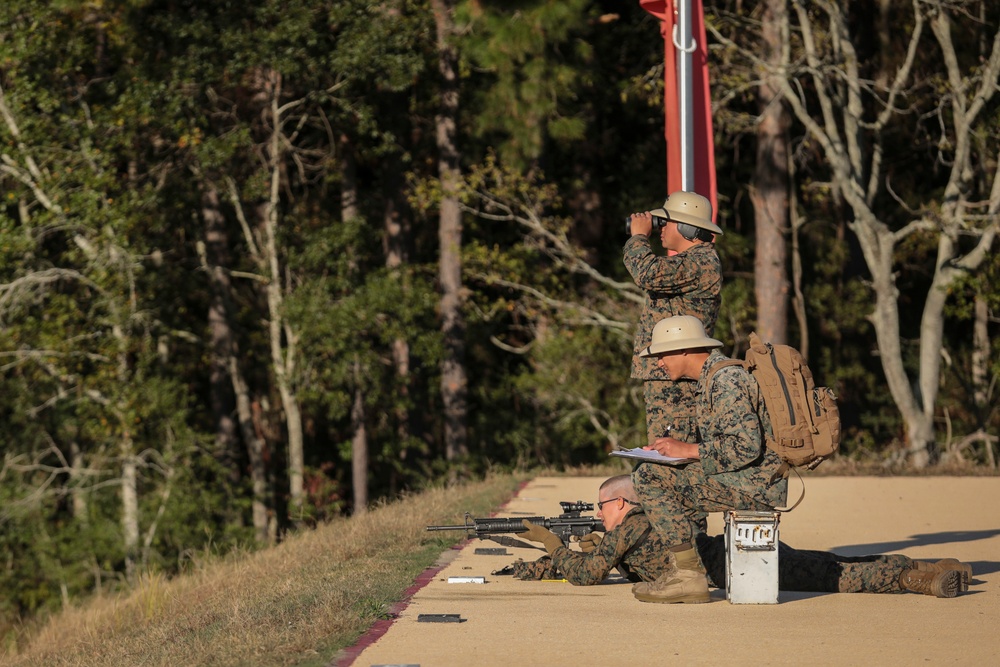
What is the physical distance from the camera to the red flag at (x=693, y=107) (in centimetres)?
1318

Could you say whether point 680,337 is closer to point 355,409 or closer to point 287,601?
point 287,601

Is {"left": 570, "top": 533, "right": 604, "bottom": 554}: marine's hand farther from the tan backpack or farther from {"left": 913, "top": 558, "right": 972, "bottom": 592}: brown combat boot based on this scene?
{"left": 913, "top": 558, "right": 972, "bottom": 592}: brown combat boot

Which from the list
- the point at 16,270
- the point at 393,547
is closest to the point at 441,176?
the point at 16,270

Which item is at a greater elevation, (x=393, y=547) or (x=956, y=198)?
(x=956, y=198)

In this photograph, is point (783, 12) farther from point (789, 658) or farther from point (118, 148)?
point (789, 658)

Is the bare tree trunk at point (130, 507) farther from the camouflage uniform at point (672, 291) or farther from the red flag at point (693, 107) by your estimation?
the camouflage uniform at point (672, 291)

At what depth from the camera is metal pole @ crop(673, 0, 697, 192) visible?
12.4m

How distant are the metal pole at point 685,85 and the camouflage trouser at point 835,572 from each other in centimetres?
472

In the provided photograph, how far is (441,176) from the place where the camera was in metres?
26.2

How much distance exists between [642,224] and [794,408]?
65.5 inches

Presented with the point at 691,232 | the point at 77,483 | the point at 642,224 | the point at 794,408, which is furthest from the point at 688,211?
the point at 77,483

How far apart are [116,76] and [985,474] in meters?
16.1

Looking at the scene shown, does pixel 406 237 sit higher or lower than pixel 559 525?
higher

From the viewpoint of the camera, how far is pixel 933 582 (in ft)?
25.6
